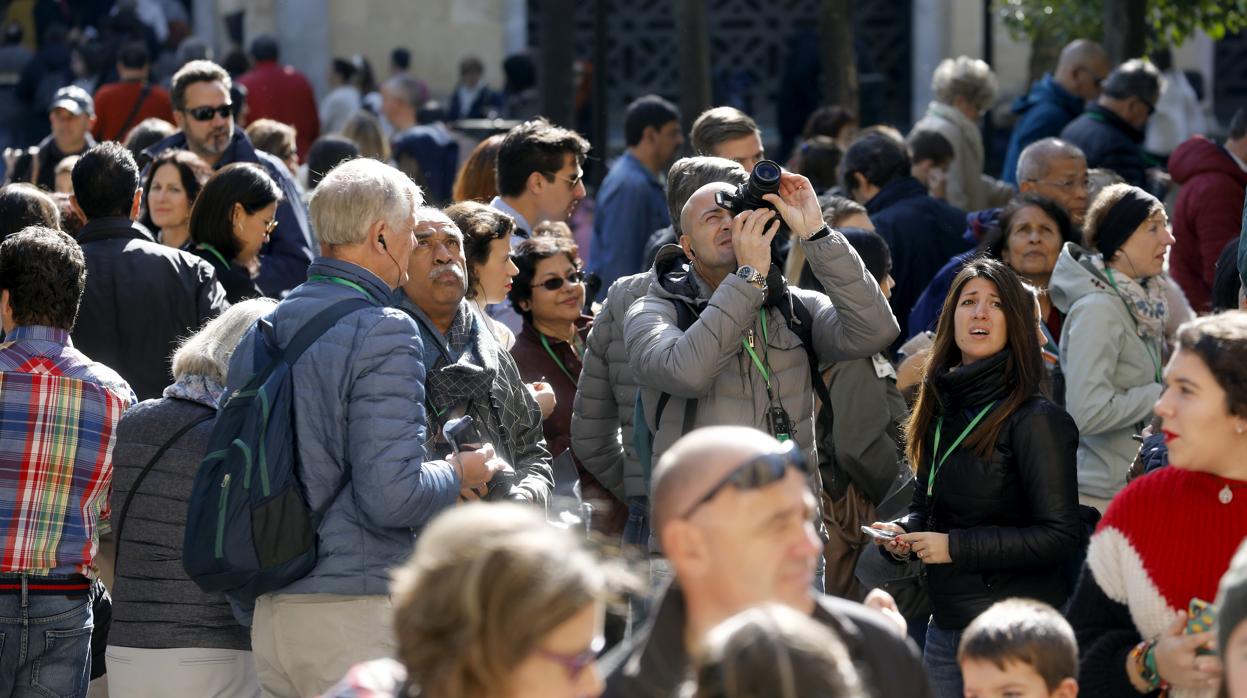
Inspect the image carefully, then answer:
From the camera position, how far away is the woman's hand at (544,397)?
5.80m

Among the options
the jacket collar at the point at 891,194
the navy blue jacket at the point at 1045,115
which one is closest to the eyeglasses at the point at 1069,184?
the jacket collar at the point at 891,194

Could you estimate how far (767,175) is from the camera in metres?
→ 5.07

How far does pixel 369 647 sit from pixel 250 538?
1.37 ft

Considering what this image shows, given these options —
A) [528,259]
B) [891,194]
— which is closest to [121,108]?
[891,194]

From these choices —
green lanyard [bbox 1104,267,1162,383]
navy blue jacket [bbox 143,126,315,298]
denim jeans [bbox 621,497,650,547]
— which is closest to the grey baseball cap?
navy blue jacket [bbox 143,126,315,298]

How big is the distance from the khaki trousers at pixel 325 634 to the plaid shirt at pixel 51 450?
1089 millimetres

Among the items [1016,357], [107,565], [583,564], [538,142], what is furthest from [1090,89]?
[583,564]

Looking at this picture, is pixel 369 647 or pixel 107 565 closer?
pixel 369 647

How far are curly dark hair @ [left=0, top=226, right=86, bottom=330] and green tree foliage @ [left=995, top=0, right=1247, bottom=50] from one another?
7.98 meters

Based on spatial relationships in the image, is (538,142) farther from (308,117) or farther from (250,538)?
(308,117)

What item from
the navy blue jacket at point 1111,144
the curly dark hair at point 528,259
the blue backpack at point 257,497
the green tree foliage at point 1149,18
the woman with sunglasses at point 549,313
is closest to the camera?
the blue backpack at point 257,497

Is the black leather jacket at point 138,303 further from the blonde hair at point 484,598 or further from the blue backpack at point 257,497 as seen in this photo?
the blonde hair at point 484,598

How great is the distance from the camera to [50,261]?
5598 mm

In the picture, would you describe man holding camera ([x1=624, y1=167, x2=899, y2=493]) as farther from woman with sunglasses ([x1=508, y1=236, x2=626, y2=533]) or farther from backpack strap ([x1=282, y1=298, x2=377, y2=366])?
woman with sunglasses ([x1=508, y1=236, x2=626, y2=533])
